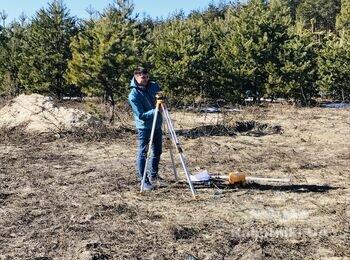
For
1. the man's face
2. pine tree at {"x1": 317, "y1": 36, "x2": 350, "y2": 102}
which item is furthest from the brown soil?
pine tree at {"x1": 317, "y1": 36, "x2": 350, "y2": 102}

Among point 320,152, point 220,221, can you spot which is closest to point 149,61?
point 320,152

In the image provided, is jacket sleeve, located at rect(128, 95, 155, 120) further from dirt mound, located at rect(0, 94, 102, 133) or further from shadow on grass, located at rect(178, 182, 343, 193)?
dirt mound, located at rect(0, 94, 102, 133)

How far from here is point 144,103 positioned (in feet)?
22.0

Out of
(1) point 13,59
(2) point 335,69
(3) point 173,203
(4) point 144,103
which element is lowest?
(3) point 173,203

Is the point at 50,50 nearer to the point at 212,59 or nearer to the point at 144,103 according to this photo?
the point at 212,59

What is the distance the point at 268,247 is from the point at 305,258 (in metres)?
0.38

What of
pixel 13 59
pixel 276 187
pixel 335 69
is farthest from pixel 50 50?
pixel 276 187

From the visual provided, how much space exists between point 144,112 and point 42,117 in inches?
236

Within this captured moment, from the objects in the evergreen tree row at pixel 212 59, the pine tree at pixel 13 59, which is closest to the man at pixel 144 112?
the evergreen tree row at pixel 212 59

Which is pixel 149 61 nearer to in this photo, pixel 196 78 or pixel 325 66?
pixel 196 78

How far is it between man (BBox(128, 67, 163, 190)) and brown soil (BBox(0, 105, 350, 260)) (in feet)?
1.56

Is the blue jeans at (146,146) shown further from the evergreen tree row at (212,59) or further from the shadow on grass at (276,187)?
the evergreen tree row at (212,59)

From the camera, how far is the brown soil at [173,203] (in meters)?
4.57

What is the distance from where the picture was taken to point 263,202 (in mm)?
6047
